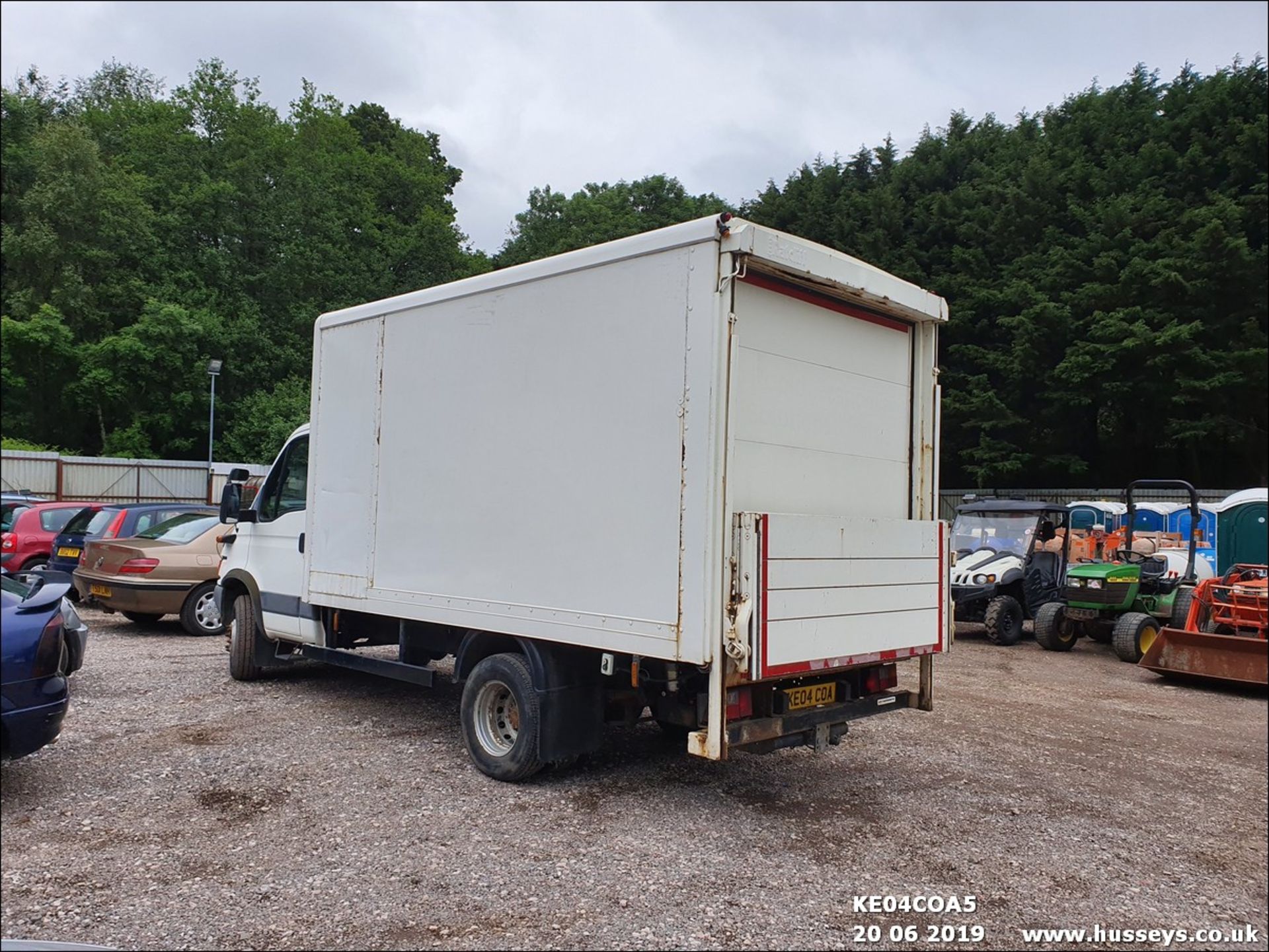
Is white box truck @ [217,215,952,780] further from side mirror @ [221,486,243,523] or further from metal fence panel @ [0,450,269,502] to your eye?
metal fence panel @ [0,450,269,502]

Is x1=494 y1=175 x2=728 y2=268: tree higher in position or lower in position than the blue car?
higher

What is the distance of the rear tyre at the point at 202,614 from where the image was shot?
1152 cm

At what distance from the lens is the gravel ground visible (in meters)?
3.82

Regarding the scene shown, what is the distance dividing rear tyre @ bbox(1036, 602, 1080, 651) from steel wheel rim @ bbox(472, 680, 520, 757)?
9617mm

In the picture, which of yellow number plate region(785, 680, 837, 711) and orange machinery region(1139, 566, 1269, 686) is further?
orange machinery region(1139, 566, 1269, 686)

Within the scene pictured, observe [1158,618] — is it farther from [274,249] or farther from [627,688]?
[274,249]

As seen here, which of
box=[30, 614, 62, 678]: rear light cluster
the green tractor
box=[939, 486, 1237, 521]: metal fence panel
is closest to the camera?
box=[30, 614, 62, 678]: rear light cluster

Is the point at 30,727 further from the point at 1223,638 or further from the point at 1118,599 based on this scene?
the point at 1118,599

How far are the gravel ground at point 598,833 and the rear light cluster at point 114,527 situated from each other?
5.92m

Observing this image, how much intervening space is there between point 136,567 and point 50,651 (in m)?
6.67

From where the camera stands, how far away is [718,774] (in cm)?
594

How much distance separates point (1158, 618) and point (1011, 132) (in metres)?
26.4

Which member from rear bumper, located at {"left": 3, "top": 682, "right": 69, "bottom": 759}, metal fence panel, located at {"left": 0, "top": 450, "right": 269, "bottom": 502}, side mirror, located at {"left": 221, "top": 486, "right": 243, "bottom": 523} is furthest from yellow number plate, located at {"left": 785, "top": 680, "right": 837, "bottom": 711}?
metal fence panel, located at {"left": 0, "top": 450, "right": 269, "bottom": 502}

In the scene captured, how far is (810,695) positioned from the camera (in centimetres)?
522
